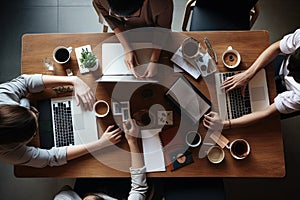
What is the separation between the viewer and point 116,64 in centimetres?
157

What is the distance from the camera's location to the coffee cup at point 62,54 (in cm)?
155

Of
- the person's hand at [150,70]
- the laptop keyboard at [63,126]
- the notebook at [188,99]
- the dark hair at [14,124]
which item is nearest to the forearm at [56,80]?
the laptop keyboard at [63,126]

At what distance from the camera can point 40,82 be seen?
152 centimetres

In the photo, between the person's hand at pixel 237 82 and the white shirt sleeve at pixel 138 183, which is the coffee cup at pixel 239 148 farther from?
the white shirt sleeve at pixel 138 183

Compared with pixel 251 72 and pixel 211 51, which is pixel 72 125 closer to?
pixel 211 51

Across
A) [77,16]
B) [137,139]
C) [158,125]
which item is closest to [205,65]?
[158,125]

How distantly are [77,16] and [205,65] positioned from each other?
1092mm

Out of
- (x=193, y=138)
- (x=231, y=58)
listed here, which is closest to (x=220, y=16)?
(x=231, y=58)

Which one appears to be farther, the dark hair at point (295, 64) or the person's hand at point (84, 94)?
the person's hand at point (84, 94)

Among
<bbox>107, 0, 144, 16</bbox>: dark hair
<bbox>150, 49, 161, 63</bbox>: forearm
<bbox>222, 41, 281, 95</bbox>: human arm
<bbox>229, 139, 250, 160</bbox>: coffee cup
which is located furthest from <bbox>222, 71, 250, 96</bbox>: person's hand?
<bbox>107, 0, 144, 16</bbox>: dark hair

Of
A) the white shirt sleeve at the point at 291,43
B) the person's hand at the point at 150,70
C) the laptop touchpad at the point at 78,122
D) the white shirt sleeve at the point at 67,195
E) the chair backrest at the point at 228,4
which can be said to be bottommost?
the white shirt sleeve at the point at 67,195

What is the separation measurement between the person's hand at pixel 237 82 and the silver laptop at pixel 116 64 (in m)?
0.32

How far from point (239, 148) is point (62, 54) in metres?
0.87

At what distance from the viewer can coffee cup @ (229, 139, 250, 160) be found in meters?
1.49
